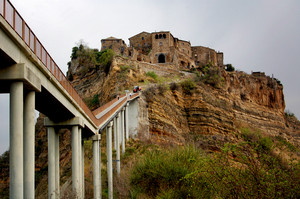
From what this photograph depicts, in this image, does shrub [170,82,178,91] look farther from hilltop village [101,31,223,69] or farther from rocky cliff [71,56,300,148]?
hilltop village [101,31,223,69]

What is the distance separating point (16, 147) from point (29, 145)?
75.1 inches

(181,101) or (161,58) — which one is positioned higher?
(161,58)

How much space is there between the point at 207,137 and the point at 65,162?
17.6 m

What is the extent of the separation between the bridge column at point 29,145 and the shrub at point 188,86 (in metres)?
40.6

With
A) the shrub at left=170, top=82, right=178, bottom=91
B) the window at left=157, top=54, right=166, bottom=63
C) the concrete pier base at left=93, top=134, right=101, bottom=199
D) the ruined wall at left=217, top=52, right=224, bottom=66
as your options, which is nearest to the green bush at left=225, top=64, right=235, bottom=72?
the ruined wall at left=217, top=52, right=224, bottom=66

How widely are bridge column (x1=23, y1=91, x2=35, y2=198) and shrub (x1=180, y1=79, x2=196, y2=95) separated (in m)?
40.6

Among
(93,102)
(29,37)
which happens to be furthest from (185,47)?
(29,37)

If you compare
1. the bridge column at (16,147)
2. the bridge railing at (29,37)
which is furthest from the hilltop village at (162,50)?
the bridge column at (16,147)

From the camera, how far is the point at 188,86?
5594 cm

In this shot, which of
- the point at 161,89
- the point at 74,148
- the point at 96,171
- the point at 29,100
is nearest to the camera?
the point at 29,100

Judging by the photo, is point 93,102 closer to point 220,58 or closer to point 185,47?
point 185,47

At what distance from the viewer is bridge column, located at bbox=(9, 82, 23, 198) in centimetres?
1334

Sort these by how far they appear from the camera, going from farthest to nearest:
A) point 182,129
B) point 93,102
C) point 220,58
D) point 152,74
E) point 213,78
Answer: point 220,58, point 213,78, point 152,74, point 93,102, point 182,129

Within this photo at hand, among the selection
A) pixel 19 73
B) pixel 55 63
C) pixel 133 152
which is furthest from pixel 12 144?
pixel 133 152
